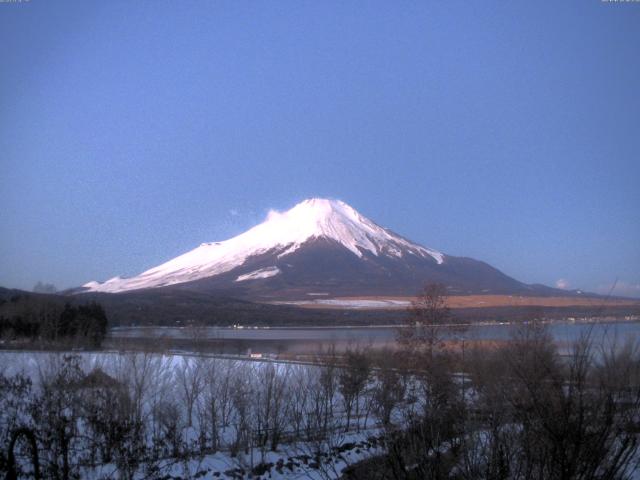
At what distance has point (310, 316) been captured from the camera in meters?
63.2

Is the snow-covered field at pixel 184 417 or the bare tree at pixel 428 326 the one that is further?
the bare tree at pixel 428 326

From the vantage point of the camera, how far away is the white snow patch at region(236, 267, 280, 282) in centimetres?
9953

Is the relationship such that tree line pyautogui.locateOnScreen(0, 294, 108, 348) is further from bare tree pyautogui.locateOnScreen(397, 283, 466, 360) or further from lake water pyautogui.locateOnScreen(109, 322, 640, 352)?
bare tree pyautogui.locateOnScreen(397, 283, 466, 360)

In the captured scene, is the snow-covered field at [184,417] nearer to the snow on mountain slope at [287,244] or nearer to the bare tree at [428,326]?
the bare tree at [428,326]

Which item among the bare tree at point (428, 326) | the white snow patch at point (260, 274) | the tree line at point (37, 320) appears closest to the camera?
the bare tree at point (428, 326)

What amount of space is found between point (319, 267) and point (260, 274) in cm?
1126

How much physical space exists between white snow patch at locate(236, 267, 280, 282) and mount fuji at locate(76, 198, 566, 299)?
166 mm

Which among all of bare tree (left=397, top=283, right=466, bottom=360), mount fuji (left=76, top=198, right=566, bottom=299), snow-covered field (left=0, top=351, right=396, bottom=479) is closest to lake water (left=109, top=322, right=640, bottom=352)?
bare tree (left=397, top=283, right=466, bottom=360)

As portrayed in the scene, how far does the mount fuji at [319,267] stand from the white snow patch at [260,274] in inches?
6.5

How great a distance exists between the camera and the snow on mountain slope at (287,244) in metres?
109

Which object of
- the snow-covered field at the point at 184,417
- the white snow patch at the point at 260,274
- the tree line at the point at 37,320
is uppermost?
the white snow patch at the point at 260,274

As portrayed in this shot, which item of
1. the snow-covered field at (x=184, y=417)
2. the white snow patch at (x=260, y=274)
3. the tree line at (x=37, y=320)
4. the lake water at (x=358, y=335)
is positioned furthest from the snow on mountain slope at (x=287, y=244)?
the snow-covered field at (x=184, y=417)

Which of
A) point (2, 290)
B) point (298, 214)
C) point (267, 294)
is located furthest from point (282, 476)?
point (298, 214)

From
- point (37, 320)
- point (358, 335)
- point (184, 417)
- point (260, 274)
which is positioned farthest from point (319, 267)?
point (184, 417)
